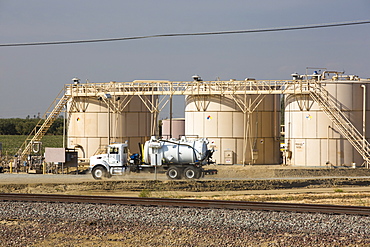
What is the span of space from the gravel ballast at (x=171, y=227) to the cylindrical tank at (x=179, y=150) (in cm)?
1507

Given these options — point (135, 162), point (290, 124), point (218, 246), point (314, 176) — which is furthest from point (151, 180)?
point (218, 246)

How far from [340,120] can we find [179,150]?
15.2m

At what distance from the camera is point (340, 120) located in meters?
44.0

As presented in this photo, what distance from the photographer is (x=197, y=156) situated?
3597 cm

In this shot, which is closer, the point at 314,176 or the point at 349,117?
the point at 314,176

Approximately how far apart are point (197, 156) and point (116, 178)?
5694mm

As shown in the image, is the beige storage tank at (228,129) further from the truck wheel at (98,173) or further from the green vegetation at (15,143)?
the green vegetation at (15,143)

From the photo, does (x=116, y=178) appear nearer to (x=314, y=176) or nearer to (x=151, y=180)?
(x=151, y=180)

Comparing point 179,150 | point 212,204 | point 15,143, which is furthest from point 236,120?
point 15,143

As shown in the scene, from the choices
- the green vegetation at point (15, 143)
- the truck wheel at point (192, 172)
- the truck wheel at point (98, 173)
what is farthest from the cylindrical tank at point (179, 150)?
the green vegetation at point (15, 143)

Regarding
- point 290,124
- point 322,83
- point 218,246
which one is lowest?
point 218,246

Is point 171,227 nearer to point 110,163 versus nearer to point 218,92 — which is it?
point 110,163

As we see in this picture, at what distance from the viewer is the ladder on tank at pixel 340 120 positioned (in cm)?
4350

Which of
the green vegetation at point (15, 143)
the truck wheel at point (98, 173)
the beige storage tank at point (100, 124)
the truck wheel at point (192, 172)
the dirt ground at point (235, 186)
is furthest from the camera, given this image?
the green vegetation at point (15, 143)
